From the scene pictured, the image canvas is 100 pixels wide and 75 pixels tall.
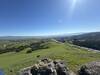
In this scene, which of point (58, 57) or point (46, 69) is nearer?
point (46, 69)

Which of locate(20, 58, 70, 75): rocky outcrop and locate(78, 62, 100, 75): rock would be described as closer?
locate(78, 62, 100, 75): rock

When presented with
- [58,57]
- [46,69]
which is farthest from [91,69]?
[58,57]

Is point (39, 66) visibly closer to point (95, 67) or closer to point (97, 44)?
point (95, 67)

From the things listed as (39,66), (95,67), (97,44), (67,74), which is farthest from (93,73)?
(97,44)

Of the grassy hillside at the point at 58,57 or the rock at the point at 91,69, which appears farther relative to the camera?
the grassy hillside at the point at 58,57

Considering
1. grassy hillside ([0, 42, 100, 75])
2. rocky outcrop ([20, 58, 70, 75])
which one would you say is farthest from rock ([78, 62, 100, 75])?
grassy hillside ([0, 42, 100, 75])

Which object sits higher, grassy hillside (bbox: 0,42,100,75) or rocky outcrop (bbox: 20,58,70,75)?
rocky outcrop (bbox: 20,58,70,75)

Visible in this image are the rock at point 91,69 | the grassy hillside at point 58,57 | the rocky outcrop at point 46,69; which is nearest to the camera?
the rock at point 91,69

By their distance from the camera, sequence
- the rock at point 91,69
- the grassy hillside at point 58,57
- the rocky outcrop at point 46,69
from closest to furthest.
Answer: the rock at point 91,69 → the rocky outcrop at point 46,69 → the grassy hillside at point 58,57

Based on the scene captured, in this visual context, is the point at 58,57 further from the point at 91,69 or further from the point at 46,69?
the point at 91,69

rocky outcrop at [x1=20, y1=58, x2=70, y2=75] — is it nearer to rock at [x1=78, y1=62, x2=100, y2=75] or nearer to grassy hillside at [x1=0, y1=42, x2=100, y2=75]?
rock at [x1=78, y1=62, x2=100, y2=75]

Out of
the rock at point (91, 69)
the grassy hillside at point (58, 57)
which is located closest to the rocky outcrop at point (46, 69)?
the rock at point (91, 69)

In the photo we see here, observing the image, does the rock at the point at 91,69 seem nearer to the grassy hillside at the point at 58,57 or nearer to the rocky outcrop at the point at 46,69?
the rocky outcrop at the point at 46,69
